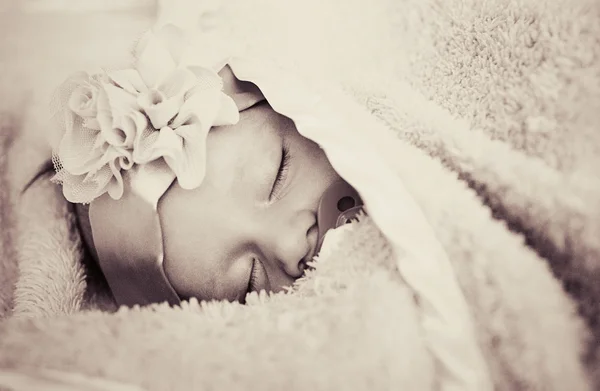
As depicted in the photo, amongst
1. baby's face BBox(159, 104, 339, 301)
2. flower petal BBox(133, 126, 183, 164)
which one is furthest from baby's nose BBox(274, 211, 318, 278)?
flower petal BBox(133, 126, 183, 164)

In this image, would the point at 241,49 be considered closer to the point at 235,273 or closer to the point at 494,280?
the point at 235,273

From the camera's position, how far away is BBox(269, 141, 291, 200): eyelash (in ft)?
1.49

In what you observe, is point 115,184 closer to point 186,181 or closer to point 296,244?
point 186,181

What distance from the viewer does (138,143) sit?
0.41 metres

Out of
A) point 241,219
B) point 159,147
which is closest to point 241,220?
point 241,219

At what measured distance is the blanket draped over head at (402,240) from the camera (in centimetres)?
31

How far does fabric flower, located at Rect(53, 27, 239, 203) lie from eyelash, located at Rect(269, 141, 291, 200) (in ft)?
0.21

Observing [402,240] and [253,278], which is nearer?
[402,240]

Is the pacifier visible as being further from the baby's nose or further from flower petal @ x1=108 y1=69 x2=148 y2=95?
flower petal @ x1=108 y1=69 x2=148 y2=95

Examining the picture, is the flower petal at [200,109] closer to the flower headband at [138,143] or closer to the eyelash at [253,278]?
the flower headband at [138,143]

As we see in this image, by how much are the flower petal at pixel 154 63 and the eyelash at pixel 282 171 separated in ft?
0.46

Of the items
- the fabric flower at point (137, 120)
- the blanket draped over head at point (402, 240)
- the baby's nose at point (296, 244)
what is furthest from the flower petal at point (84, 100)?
the baby's nose at point (296, 244)

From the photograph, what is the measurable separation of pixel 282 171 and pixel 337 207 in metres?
0.07

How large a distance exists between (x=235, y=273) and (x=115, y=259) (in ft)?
0.42
